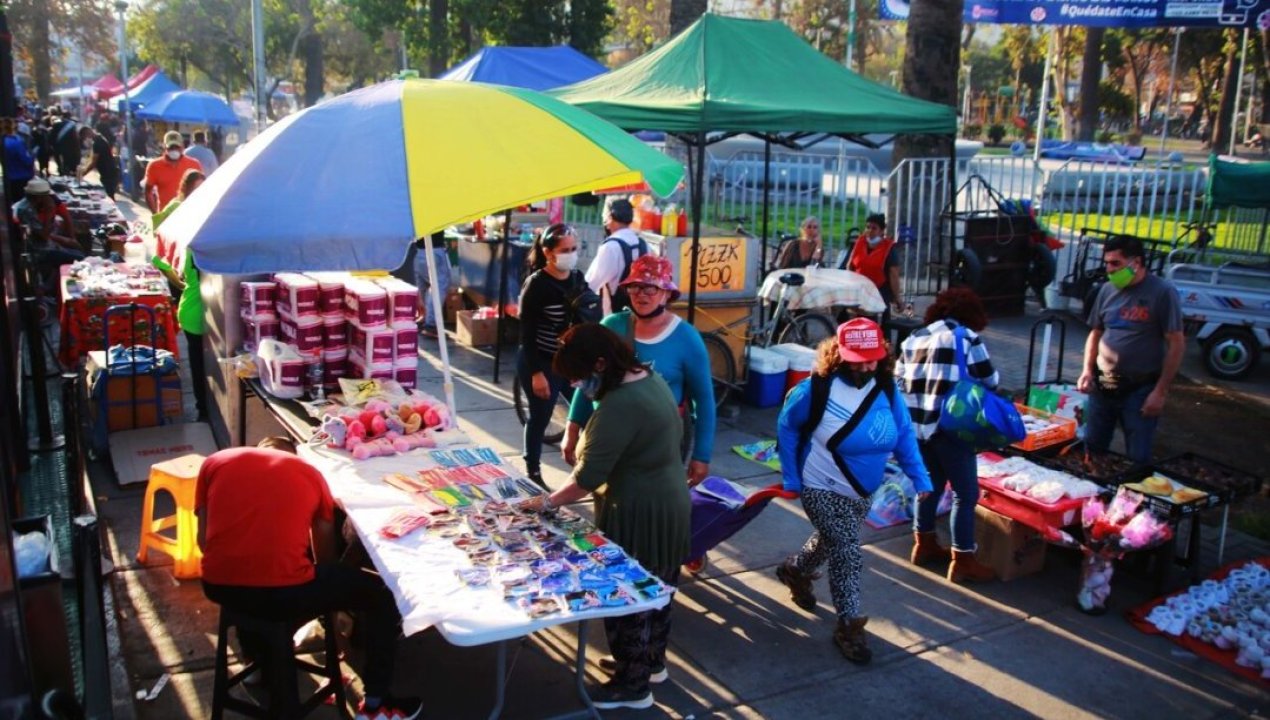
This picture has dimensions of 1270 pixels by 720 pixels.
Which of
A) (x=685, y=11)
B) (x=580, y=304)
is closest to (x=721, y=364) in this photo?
(x=580, y=304)

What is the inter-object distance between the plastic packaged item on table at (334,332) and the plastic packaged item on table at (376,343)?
0.13 meters

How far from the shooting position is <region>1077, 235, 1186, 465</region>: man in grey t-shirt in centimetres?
636

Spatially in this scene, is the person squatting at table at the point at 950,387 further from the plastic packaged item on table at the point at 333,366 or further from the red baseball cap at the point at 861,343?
the plastic packaged item on table at the point at 333,366

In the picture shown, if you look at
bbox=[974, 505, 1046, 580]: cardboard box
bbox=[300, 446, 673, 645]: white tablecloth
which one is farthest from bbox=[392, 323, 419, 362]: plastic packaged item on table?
bbox=[974, 505, 1046, 580]: cardboard box

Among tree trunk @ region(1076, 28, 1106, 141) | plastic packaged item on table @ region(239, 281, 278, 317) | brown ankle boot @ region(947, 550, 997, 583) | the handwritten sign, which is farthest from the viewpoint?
tree trunk @ region(1076, 28, 1106, 141)

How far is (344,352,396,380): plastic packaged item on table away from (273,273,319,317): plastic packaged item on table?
0.38 meters

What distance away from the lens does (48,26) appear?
148ft

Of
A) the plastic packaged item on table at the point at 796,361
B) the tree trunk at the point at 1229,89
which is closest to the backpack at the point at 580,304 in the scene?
the plastic packaged item on table at the point at 796,361

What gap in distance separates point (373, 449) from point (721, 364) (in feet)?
15.1

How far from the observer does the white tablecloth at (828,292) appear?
973 centimetres

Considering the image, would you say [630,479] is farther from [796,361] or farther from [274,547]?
[796,361]

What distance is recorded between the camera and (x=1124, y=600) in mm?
5906

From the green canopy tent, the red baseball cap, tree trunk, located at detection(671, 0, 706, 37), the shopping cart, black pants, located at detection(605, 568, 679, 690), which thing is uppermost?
tree trunk, located at detection(671, 0, 706, 37)

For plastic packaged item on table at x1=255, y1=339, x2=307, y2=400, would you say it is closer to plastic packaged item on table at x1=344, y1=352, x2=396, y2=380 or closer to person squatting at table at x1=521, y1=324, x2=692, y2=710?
plastic packaged item on table at x1=344, y1=352, x2=396, y2=380
